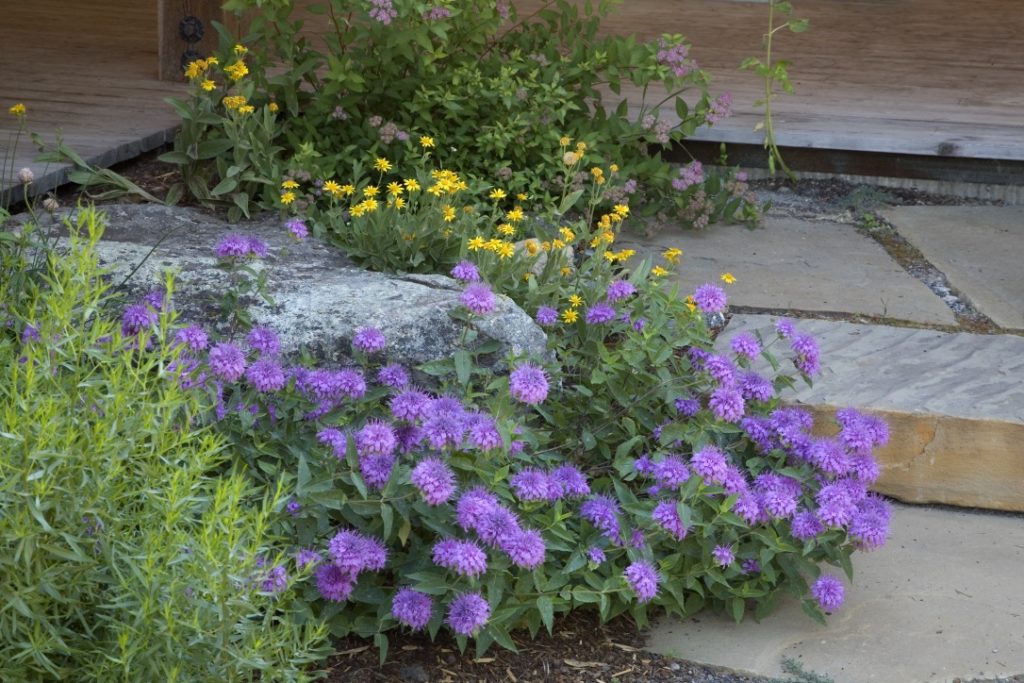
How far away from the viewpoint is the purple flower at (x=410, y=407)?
2.21 meters

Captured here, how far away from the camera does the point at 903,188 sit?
4664 mm

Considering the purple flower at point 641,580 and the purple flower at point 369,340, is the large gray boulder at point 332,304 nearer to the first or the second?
the purple flower at point 369,340

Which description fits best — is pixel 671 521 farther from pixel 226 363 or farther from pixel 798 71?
pixel 798 71

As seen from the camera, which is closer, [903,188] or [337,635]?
[337,635]

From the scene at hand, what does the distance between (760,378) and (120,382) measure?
134 cm

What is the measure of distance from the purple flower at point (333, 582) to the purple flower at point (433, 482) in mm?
199

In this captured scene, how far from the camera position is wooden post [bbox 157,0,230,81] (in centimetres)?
518

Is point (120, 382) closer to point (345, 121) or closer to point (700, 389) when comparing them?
point (700, 389)

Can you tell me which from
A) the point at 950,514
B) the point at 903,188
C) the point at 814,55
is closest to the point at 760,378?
the point at 950,514

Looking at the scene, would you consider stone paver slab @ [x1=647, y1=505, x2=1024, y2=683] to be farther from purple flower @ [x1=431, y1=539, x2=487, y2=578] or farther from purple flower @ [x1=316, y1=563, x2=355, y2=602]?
purple flower @ [x1=316, y1=563, x2=355, y2=602]

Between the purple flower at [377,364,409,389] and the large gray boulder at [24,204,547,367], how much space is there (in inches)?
8.7

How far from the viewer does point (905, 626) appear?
250cm

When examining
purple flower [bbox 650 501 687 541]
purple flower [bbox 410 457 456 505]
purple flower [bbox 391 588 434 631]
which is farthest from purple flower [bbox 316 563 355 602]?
purple flower [bbox 650 501 687 541]

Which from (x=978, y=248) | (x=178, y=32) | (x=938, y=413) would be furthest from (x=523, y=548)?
(x=178, y=32)
